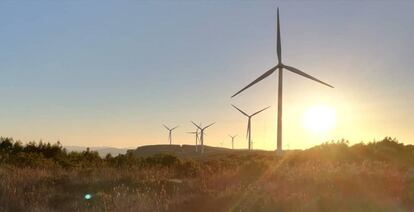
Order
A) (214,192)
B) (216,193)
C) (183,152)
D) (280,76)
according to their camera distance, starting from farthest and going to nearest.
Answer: (183,152)
(280,76)
(214,192)
(216,193)

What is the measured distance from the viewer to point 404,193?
50.6ft

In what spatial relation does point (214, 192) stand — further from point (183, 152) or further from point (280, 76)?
point (183, 152)

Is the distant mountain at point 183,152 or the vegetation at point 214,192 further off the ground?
the distant mountain at point 183,152

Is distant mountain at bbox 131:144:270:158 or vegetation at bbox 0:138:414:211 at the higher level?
distant mountain at bbox 131:144:270:158

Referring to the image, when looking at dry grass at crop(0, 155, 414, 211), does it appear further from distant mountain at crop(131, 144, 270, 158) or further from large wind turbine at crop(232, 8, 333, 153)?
distant mountain at crop(131, 144, 270, 158)

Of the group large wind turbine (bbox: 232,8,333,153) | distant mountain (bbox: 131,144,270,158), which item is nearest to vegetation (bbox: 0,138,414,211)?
large wind turbine (bbox: 232,8,333,153)

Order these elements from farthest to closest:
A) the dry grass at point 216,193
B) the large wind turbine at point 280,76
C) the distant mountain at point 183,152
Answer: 1. the distant mountain at point 183,152
2. the large wind turbine at point 280,76
3. the dry grass at point 216,193

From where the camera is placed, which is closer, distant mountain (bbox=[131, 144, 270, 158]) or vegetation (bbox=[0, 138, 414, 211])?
vegetation (bbox=[0, 138, 414, 211])

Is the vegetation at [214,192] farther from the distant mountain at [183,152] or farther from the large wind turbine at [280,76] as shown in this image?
the distant mountain at [183,152]

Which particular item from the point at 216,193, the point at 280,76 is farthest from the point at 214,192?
the point at 280,76

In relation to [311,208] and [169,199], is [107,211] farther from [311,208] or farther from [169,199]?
[311,208]

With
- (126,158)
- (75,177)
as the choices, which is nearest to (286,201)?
(75,177)

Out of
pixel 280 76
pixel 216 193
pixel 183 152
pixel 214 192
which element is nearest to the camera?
pixel 216 193

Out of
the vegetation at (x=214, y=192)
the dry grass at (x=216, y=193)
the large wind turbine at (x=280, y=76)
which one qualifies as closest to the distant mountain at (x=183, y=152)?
the large wind turbine at (x=280, y=76)
